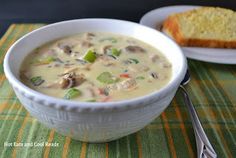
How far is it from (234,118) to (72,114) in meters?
0.75

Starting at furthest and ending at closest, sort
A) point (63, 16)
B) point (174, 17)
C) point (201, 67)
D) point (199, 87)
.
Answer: point (63, 16) < point (174, 17) < point (201, 67) < point (199, 87)

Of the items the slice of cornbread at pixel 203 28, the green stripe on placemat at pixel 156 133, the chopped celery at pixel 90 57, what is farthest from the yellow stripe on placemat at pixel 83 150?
the slice of cornbread at pixel 203 28

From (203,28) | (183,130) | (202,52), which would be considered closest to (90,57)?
(183,130)

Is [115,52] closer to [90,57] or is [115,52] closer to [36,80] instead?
[90,57]

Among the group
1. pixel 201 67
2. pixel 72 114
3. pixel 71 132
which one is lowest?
pixel 201 67

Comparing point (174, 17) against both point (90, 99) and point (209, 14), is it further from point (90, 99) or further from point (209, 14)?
point (90, 99)

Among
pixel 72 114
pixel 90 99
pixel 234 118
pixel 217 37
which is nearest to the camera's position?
pixel 72 114

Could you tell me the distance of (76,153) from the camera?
1.10 metres

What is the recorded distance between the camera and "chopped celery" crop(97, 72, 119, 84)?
1105mm

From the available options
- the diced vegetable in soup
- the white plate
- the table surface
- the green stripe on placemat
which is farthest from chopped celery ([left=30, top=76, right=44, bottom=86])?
the table surface

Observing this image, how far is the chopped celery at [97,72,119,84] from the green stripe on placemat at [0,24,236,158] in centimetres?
22

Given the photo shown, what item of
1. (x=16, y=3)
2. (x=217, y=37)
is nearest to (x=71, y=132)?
(x=217, y=37)

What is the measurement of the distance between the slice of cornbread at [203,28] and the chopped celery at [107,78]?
869 millimetres

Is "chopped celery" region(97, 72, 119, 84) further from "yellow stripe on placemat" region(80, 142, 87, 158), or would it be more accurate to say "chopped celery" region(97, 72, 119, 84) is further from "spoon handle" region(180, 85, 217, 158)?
"spoon handle" region(180, 85, 217, 158)
